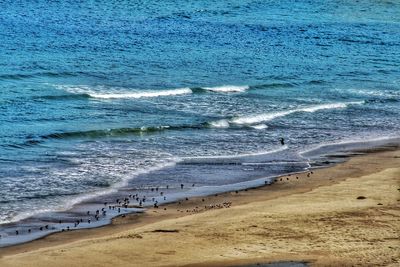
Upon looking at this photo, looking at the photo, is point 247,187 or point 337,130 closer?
point 247,187

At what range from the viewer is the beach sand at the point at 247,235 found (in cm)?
2183

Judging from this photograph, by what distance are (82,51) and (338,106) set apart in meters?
14.7

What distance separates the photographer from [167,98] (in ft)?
141

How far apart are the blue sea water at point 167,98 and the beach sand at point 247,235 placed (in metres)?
1.62

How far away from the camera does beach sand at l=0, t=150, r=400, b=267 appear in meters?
21.8

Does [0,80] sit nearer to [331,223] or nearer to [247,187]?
[247,187]

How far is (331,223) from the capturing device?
2420 centimetres

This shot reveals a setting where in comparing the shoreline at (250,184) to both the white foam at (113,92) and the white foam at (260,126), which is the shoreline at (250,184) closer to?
the white foam at (260,126)

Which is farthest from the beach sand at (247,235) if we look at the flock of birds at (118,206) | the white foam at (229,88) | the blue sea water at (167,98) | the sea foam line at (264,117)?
the white foam at (229,88)

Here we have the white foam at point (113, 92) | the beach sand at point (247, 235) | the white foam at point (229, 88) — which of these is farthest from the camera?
the white foam at point (229, 88)

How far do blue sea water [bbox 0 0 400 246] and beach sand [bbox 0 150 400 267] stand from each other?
5.31 feet

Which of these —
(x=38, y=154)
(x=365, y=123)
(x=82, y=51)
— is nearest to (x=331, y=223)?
(x=38, y=154)

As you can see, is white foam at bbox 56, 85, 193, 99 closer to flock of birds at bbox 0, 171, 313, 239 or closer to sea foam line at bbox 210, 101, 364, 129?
sea foam line at bbox 210, 101, 364, 129

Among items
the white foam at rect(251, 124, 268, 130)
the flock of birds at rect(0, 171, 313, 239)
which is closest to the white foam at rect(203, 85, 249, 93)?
the white foam at rect(251, 124, 268, 130)
